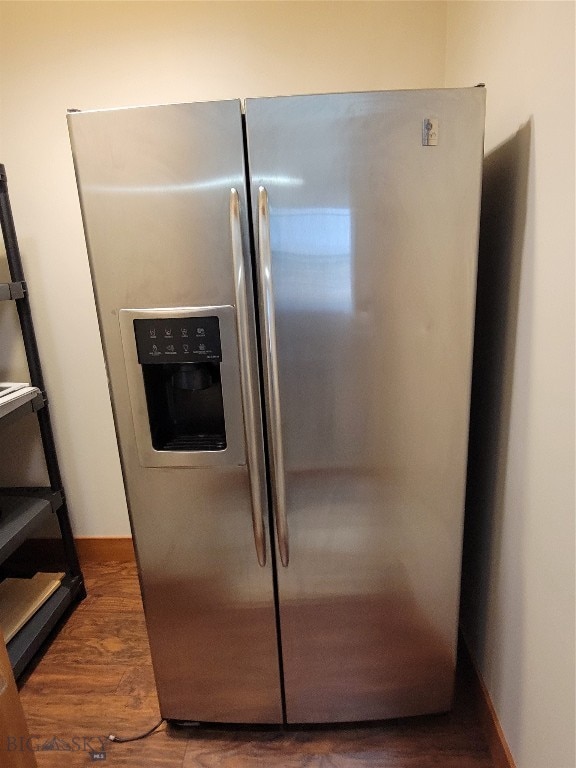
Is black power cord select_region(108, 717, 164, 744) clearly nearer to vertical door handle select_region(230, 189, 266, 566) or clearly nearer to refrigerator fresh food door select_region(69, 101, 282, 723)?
refrigerator fresh food door select_region(69, 101, 282, 723)

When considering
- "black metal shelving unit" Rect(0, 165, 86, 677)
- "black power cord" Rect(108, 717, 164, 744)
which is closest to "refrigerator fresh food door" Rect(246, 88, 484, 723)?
"black power cord" Rect(108, 717, 164, 744)

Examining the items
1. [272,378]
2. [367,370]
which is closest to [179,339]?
[272,378]

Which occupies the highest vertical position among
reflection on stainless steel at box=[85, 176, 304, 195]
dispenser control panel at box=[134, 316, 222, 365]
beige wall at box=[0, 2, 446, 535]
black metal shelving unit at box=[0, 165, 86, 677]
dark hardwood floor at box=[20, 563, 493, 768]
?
beige wall at box=[0, 2, 446, 535]

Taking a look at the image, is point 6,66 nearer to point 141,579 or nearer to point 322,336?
point 322,336

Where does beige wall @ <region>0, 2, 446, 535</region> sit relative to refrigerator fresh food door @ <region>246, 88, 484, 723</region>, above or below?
above

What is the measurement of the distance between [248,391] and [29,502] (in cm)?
125

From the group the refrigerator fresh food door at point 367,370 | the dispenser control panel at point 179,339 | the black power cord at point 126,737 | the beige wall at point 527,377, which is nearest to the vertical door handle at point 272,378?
the refrigerator fresh food door at point 367,370

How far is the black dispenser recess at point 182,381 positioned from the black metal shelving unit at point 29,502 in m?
0.70

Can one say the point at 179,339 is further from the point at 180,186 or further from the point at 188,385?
the point at 180,186

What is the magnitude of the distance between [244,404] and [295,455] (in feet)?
0.60

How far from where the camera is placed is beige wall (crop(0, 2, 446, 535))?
156 centimetres

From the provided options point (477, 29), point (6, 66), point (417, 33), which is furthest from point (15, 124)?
point (477, 29)

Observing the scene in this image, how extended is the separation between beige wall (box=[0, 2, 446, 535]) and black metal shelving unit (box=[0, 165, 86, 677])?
212 mm

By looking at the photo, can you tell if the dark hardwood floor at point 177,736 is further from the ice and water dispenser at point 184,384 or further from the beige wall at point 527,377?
the ice and water dispenser at point 184,384
